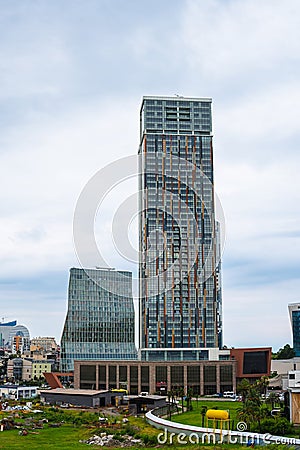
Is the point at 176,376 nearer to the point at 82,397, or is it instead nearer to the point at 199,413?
the point at 82,397

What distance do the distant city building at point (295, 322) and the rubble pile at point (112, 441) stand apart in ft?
359

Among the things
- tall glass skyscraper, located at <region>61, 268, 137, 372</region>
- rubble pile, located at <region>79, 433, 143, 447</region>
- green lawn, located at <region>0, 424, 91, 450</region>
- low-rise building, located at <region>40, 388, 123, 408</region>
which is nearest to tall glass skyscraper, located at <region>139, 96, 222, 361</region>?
tall glass skyscraper, located at <region>61, 268, 137, 372</region>

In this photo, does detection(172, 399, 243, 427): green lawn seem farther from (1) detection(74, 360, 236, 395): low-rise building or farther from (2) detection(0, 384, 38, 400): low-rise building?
(2) detection(0, 384, 38, 400): low-rise building

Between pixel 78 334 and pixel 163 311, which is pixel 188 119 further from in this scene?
pixel 78 334

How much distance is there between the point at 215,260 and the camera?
427ft

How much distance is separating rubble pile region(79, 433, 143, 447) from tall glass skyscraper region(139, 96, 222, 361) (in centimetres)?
6421

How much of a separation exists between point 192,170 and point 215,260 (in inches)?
783

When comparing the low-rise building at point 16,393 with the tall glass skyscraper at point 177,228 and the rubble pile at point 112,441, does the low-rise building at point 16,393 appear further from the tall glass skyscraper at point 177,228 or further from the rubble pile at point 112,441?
the rubble pile at point 112,441

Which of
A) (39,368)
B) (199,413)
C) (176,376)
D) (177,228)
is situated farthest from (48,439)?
(39,368)

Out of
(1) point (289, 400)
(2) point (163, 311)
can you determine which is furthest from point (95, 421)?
(2) point (163, 311)

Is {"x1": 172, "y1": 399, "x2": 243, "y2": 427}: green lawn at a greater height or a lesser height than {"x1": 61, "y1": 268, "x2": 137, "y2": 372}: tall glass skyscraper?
lesser

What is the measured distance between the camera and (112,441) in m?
55.1

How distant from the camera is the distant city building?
521 ft

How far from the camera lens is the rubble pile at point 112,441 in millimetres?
53438
